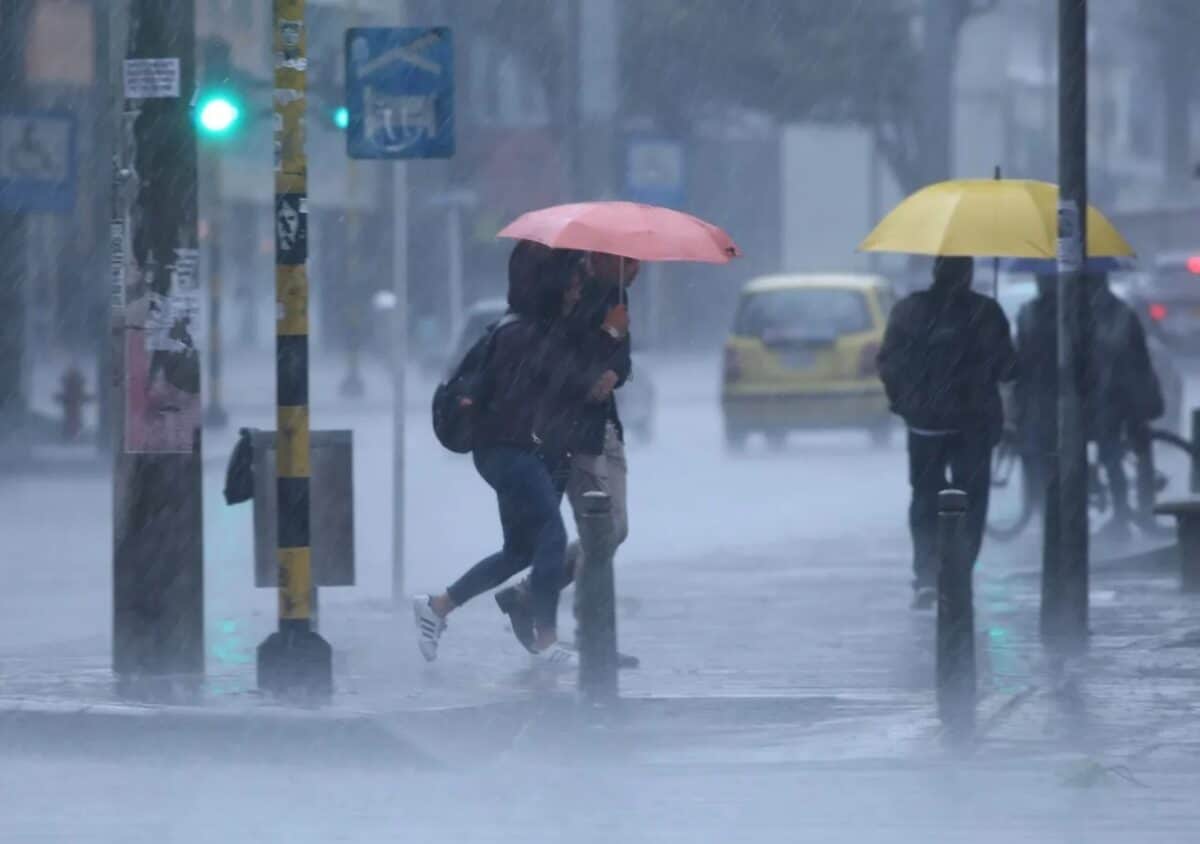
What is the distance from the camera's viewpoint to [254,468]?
10.6 metres

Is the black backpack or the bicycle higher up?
the black backpack

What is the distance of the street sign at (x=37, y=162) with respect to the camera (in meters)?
21.2

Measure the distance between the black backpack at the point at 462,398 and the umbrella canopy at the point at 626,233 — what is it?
39 cm

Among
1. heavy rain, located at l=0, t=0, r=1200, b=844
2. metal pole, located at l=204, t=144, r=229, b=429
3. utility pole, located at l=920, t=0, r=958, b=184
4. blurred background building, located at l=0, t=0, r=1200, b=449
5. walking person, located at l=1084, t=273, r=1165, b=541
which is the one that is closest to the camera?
heavy rain, located at l=0, t=0, r=1200, b=844

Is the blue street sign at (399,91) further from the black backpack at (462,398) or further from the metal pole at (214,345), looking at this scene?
the metal pole at (214,345)

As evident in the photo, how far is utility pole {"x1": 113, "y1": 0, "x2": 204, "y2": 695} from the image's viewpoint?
9844mm

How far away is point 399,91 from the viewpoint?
11859 mm

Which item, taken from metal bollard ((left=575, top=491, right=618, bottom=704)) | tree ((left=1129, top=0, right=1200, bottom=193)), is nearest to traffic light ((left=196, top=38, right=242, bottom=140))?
metal bollard ((left=575, top=491, right=618, bottom=704))

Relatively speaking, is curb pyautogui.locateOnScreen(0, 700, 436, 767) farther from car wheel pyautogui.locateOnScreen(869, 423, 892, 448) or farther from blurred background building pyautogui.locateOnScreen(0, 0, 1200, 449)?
blurred background building pyautogui.locateOnScreen(0, 0, 1200, 449)

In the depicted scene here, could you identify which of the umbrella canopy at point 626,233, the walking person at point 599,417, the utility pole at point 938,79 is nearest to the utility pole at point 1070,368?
the umbrella canopy at point 626,233

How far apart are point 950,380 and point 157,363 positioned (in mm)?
4033

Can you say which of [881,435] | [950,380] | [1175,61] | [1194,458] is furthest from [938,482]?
[1175,61]

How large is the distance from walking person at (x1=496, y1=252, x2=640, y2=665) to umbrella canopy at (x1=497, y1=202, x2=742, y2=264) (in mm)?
201

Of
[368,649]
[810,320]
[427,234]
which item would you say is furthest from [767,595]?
[427,234]
